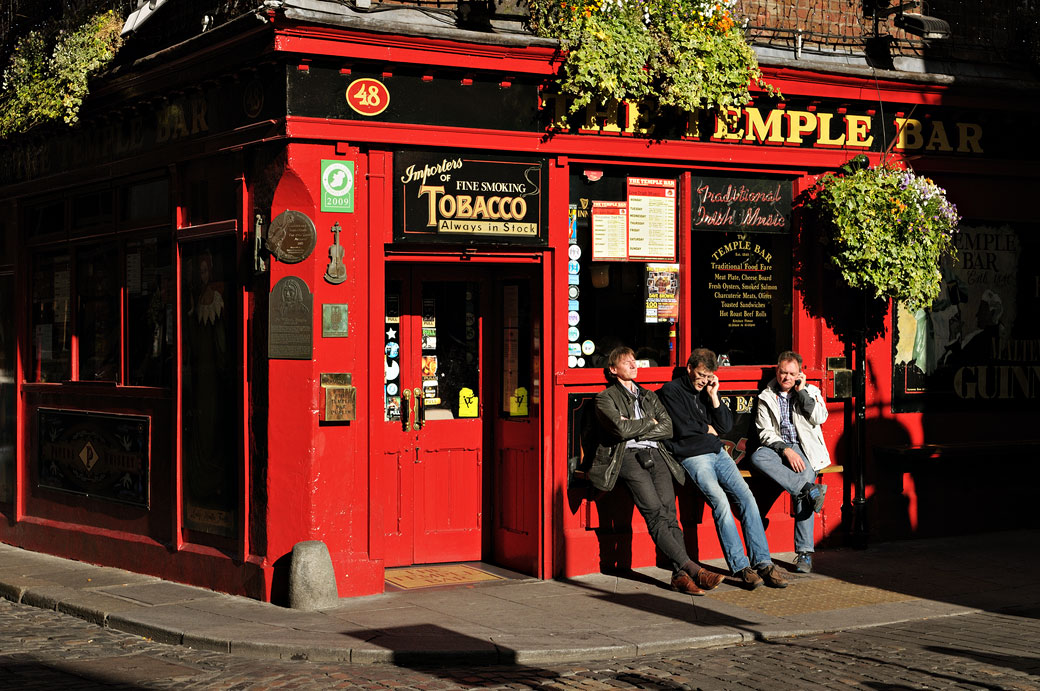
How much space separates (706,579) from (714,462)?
114cm

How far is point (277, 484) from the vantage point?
973 cm

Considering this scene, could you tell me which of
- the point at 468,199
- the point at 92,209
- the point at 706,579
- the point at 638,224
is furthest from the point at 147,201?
the point at 706,579

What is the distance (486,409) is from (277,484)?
217 cm

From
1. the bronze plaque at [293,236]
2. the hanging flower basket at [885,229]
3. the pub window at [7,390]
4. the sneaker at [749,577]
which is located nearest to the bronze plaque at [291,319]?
the bronze plaque at [293,236]

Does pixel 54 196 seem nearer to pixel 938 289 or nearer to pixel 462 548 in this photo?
pixel 462 548

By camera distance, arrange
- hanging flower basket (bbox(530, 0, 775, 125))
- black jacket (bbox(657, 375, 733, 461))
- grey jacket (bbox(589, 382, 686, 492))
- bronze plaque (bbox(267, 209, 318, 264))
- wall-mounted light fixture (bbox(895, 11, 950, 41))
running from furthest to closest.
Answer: wall-mounted light fixture (bbox(895, 11, 950, 41))
black jacket (bbox(657, 375, 733, 461))
hanging flower basket (bbox(530, 0, 775, 125))
grey jacket (bbox(589, 382, 686, 492))
bronze plaque (bbox(267, 209, 318, 264))

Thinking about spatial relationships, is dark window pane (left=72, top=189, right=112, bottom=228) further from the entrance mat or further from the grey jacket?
the entrance mat

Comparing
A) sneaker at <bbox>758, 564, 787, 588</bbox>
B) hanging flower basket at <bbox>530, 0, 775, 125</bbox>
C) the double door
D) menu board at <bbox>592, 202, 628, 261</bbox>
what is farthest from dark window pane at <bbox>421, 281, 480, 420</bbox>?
sneaker at <bbox>758, 564, 787, 588</bbox>

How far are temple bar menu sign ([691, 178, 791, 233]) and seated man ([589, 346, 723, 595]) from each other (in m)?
1.75

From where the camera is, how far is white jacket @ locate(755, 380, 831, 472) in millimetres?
11031

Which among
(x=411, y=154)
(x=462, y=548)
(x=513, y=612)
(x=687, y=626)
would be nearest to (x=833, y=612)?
(x=687, y=626)

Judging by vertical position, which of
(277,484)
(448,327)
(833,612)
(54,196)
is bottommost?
(833,612)

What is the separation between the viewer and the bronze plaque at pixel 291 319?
31.7 feet

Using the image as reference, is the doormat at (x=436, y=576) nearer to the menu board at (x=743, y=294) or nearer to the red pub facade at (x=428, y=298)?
the red pub facade at (x=428, y=298)
